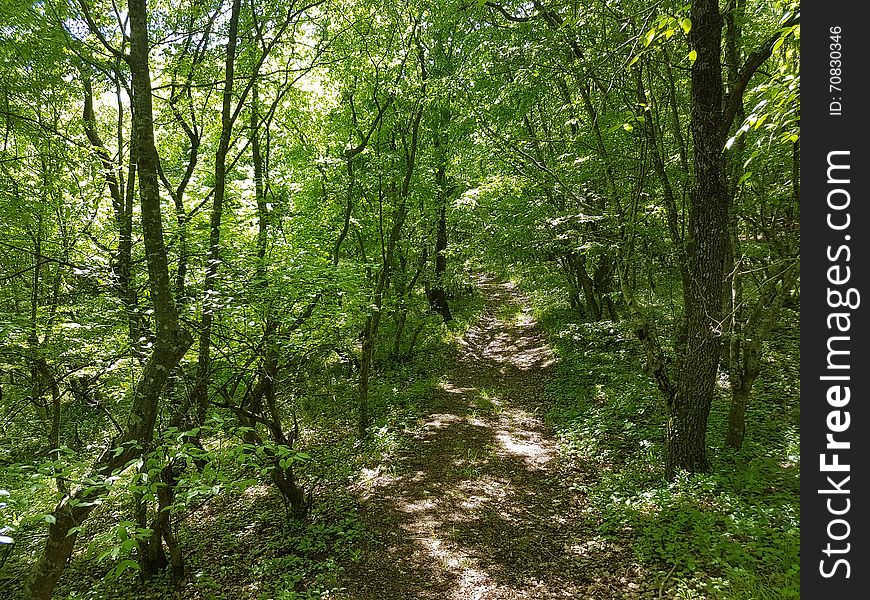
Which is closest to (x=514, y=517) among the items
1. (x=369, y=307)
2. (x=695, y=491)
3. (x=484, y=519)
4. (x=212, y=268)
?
(x=484, y=519)

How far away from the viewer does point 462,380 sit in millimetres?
12797

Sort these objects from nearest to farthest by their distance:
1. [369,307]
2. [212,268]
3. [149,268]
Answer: [149,268] < [212,268] < [369,307]

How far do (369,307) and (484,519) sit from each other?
4.29 meters

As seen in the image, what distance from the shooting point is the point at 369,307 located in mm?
8641

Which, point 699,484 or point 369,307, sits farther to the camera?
point 369,307

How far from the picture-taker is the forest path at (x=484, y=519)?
17.2 ft

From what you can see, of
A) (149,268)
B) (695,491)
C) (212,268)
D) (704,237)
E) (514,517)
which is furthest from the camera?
(514,517)

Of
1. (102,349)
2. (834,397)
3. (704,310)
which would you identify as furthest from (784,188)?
(102,349)

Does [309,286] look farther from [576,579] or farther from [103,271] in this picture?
[576,579]

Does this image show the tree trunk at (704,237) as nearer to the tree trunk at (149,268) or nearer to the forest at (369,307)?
the forest at (369,307)

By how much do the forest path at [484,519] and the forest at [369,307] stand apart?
0.17 feet

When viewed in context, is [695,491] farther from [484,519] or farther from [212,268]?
[212,268]

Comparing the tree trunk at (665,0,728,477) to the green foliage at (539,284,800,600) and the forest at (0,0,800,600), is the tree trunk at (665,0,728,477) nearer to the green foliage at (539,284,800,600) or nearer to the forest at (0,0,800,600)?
the forest at (0,0,800,600)

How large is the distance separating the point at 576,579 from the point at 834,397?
3.47 m
